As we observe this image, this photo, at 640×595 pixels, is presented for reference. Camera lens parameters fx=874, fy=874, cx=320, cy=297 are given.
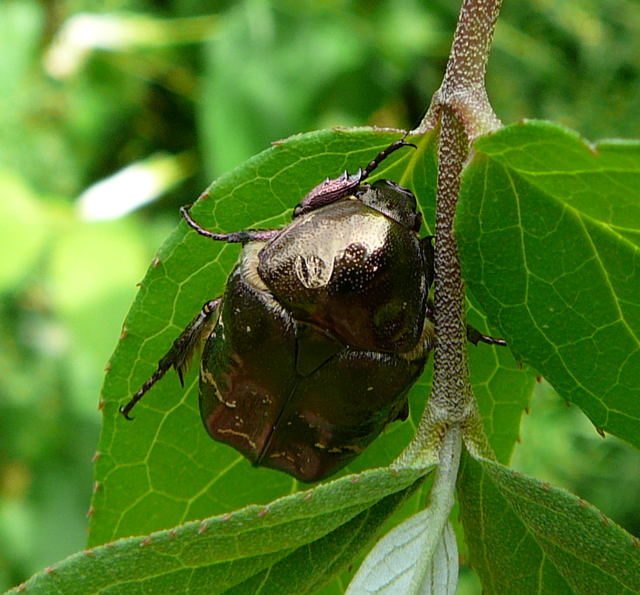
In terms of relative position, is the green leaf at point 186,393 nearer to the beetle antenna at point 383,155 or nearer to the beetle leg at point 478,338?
the beetle antenna at point 383,155

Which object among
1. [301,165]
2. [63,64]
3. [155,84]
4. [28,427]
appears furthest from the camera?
[155,84]

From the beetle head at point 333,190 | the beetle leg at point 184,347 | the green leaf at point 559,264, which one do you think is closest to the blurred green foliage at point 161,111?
the beetle leg at point 184,347

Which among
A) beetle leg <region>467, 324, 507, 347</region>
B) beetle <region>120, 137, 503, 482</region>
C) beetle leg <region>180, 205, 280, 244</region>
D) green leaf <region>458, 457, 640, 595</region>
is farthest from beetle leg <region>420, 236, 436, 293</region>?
green leaf <region>458, 457, 640, 595</region>

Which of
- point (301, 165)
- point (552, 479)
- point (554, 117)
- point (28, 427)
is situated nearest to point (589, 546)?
point (301, 165)

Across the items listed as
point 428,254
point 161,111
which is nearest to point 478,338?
point 428,254

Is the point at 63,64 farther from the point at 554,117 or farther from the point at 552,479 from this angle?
the point at 552,479
